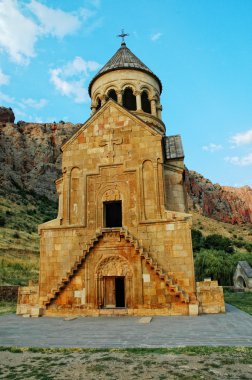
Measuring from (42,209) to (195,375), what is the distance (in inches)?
2052

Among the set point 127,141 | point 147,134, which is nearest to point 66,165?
point 127,141

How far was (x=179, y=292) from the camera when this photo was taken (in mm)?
10508

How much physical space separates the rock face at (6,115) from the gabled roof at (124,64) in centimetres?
5928

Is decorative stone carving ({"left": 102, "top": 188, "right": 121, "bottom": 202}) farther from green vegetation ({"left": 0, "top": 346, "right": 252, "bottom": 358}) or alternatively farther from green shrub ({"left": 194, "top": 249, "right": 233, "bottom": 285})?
green shrub ({"left": 194, "top": 249, "right": 233, "bottom": 285})

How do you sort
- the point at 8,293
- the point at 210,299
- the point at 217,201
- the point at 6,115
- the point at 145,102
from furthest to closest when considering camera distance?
the point at 217,201 < the point at 6,115 < the point at 145,102 < the point at 8,293 < the point at 210,299

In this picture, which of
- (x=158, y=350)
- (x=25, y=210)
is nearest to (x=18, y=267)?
(x=158, y=350)

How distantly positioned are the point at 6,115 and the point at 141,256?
229ft

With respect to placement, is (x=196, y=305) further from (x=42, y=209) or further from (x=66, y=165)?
(x=42, y=209)

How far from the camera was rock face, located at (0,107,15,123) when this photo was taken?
71494mm

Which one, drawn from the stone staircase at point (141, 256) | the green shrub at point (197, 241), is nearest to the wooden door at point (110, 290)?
the stone staircase at point (141, 256)

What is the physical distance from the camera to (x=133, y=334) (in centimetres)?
685

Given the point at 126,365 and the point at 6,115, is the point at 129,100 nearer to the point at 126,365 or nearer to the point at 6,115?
the point at 126,365

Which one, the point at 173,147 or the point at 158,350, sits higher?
the point at 173,147

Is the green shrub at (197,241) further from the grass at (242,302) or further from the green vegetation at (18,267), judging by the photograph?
the grass at (242,302)
